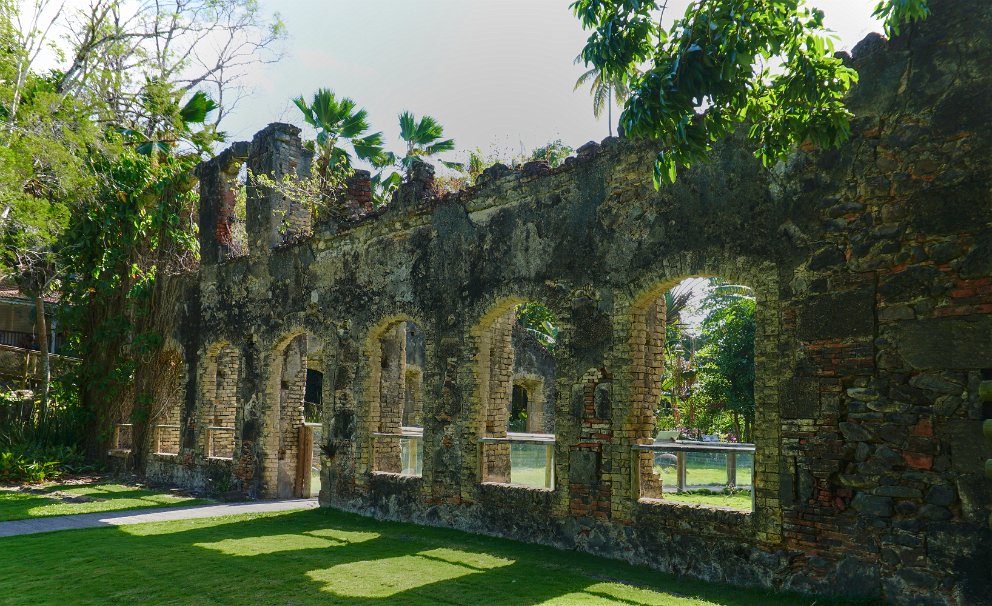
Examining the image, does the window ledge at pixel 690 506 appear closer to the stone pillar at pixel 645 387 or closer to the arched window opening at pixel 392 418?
the stone pillar at pixel 645 387

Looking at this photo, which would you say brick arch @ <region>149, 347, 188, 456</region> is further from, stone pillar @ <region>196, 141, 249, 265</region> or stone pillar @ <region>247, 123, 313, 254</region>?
stone pillar @ <region>247, 123, 313, 254</region>

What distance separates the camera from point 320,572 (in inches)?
326

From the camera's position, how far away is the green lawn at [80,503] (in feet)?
41.7

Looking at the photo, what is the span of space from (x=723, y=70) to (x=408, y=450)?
854cm

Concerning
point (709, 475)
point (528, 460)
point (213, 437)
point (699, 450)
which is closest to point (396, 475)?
point (528, 460)

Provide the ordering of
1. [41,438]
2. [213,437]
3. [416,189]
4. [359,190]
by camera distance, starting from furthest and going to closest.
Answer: [41,438], [213,437], [359,190], [416,189]

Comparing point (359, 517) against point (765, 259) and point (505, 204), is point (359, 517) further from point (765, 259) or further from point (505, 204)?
point (765, 259)

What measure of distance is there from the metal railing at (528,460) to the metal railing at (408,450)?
137 cm

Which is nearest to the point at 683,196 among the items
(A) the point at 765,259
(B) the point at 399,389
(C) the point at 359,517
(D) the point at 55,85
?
(A) the point at 765,259

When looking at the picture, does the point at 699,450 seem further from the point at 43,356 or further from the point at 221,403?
the point at 43,356

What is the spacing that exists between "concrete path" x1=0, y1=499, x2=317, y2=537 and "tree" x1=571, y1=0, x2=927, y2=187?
9.49m

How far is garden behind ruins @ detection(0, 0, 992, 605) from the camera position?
653 cm

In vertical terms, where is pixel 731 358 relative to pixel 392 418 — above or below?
above

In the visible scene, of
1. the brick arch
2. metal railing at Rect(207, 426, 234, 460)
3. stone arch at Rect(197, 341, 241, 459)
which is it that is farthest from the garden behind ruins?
the brick arch
